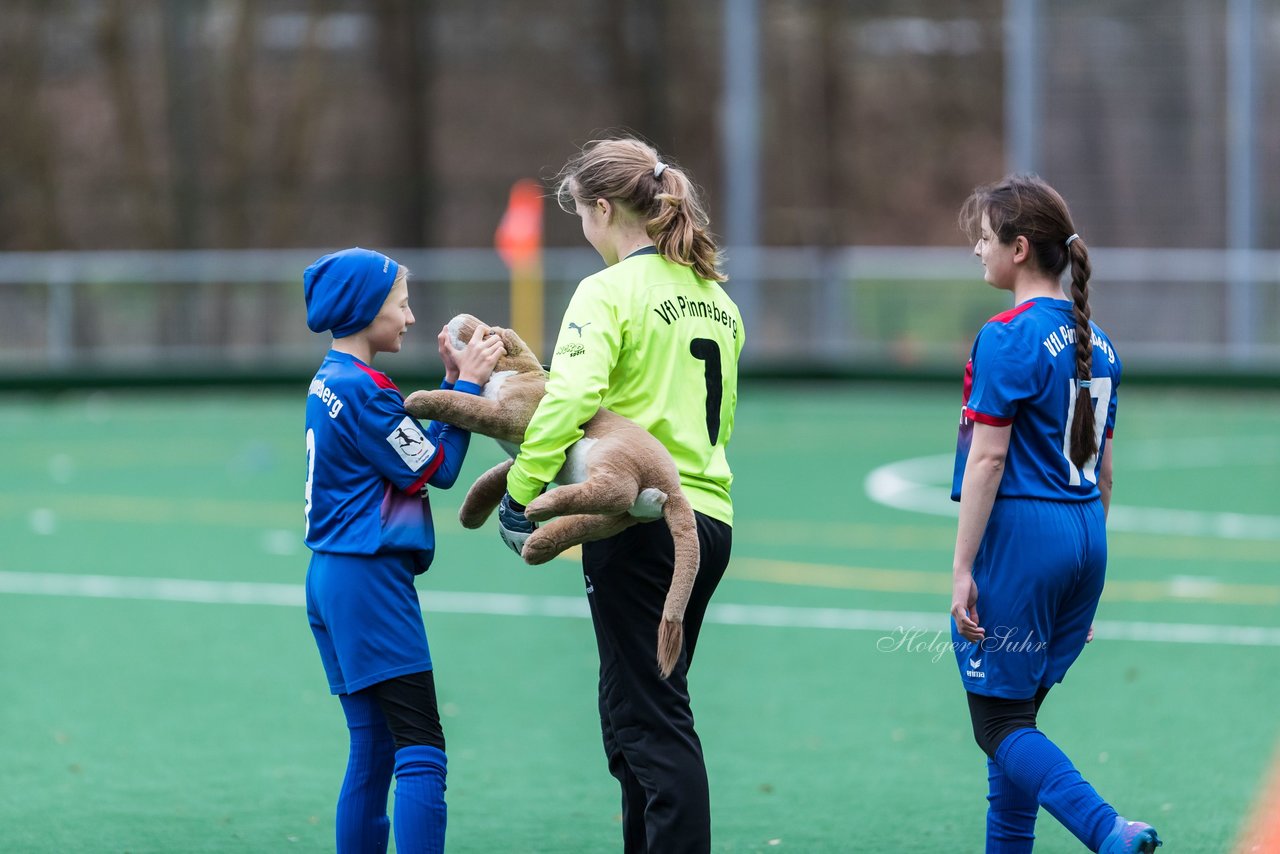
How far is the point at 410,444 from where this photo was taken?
4645 mm

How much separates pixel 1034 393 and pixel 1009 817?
1.13m

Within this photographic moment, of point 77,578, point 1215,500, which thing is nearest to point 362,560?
point 77,578

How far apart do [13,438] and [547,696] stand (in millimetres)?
11102

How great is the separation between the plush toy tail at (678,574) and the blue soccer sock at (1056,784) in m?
0.91

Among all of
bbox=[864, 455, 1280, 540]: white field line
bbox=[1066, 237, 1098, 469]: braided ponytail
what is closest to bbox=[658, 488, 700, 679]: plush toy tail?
bbox=[1066, 237, 1098, 469]: braided ponytail

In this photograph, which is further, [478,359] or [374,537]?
[478,359]

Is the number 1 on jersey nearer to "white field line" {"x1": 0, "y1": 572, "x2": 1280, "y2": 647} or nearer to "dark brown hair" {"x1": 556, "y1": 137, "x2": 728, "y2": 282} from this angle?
"dark brown hair" {"x1": 556, "y1": 137, "x2": 728, "y2": 282}

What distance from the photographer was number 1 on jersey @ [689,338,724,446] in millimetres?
4719

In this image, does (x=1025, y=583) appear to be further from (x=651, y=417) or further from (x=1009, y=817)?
(x=651, y=417)

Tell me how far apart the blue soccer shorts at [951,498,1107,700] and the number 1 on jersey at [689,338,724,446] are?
2.44ft

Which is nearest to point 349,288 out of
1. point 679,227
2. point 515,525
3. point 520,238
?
point 515,525

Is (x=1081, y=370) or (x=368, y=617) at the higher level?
(x=1081, y=370)

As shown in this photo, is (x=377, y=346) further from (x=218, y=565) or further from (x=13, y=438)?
(x=13, y=438)

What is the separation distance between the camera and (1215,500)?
13.3 metres
